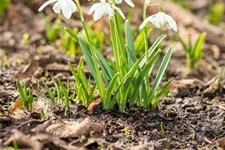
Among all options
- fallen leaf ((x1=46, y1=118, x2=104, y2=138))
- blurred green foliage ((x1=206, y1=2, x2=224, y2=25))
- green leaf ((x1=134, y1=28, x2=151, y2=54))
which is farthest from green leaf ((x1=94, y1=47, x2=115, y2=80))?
blurred green foliage ((x1=206, y1=2, x2=224, y2=25))

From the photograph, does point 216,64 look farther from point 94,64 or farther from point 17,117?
point 17,117

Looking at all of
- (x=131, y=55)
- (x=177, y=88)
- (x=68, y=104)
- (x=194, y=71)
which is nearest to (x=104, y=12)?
(x=131, y=55)

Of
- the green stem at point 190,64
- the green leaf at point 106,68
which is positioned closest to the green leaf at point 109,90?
the green leaf at point 106,68

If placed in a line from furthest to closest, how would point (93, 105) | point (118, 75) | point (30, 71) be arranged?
point (30, 71) < point (93, 105) < point (118, 75)

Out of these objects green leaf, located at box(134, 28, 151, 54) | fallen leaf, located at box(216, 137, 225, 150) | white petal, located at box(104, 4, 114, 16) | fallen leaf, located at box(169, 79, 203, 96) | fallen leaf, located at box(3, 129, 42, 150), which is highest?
white petal, located at box(104, 4, 114, 16)

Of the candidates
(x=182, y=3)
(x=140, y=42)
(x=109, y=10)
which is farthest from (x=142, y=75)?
(x=182, y=3)

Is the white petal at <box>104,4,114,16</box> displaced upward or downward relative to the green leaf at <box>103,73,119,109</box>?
upward

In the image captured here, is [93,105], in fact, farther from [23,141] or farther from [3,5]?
[3,5]

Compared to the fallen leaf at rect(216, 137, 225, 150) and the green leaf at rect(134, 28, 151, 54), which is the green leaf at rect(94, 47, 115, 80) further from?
the green leaf at rect(134, 28, 151, 54)
